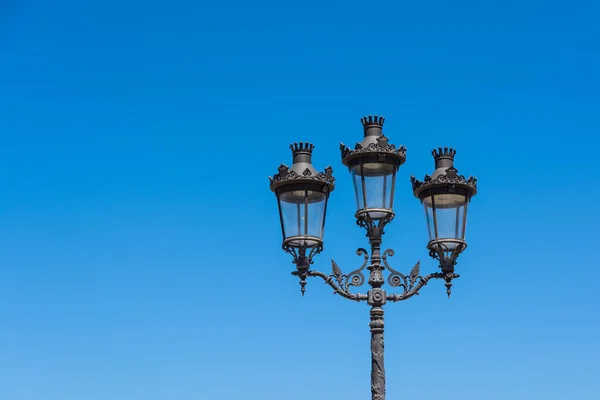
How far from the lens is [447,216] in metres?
18.0

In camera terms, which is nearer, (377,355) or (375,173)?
(377,355)

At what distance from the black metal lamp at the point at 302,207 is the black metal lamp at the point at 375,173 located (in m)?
0.37

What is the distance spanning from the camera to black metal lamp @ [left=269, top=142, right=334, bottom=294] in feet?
57.7

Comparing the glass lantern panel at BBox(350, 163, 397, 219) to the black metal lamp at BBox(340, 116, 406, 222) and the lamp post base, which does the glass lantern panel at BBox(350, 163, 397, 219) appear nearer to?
the black metal lamp at BBox(340, 116, 406, 222)

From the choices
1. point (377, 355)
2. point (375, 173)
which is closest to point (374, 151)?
point (375, 173)

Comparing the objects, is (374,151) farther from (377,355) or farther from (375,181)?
(377,355)

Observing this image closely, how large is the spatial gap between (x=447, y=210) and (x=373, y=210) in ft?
3.78

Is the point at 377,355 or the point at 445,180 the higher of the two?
the point at 445,180

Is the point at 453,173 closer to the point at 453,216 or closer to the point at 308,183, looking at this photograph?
the point at 453,216

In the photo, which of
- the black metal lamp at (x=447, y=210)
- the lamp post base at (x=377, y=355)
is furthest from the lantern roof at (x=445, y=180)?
the lamp post base at (x=377, y=355)

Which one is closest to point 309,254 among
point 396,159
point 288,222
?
point 288,222

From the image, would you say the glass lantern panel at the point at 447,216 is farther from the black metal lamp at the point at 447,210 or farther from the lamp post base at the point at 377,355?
the lamp post base at the point at 377,355

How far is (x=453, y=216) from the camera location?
1800cm

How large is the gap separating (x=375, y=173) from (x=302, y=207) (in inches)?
42.5
